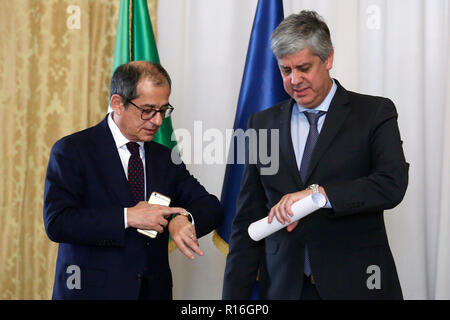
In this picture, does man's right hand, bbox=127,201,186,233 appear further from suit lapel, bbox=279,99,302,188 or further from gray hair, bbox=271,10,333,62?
gray hair, bbox=271,10,333,62

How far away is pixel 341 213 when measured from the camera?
2.03 meters

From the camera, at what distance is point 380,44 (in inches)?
157

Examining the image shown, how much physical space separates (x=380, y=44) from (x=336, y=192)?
2.28 metres

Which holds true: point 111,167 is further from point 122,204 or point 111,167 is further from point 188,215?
point 188,215

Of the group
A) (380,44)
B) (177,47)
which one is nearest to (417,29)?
(380,44)

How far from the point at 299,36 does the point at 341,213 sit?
0.74 metres

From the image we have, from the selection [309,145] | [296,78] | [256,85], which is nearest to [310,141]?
[309,145]

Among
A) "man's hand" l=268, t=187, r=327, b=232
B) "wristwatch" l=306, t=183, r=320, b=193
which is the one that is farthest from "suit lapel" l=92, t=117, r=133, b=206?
"wristwatch" l=306, t=183, r=320, b=193

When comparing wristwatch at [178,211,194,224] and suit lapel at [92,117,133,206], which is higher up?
suit lapel at [92,117,133,206]

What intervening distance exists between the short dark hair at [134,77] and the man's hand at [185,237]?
1.94ft

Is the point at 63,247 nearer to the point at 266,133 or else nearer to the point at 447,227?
the point at 266,133

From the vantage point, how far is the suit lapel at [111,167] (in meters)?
2.33

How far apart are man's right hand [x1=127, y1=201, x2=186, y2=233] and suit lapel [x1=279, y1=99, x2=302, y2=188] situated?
52cm

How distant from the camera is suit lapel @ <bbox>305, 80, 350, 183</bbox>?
2.16 meters
